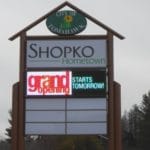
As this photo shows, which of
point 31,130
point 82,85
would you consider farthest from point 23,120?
point 82,85

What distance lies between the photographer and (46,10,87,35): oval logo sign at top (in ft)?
92.2

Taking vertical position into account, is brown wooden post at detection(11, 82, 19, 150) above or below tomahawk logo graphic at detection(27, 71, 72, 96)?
below

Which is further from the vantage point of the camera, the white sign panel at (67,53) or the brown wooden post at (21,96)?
the white sign panel at (67,53)

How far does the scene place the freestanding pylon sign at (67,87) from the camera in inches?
1078

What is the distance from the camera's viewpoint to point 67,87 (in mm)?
27531

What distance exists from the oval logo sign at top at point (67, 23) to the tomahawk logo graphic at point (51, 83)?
1.51 m

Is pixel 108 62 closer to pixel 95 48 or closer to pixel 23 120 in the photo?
pixel 95 48

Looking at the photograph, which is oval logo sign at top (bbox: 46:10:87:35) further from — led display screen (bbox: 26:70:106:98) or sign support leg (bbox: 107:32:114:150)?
led display screen (bbox: 26:70:106:98)

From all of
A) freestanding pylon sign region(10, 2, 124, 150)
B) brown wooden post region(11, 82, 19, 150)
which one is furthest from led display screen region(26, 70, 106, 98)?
brown wooden post region(11, 82, 19, 150)

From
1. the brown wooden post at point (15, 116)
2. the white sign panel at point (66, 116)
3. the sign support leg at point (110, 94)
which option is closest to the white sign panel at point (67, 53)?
the sign support leg at point (110, 94)

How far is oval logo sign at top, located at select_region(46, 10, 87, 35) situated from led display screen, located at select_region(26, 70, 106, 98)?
1.49 metres

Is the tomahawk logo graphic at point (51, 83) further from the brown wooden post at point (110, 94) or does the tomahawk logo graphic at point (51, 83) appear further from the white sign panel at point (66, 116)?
the brown wooden post at point (110, 94)

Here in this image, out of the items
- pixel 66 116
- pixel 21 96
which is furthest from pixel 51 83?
pixel 66 116

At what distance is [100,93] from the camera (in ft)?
90.2
